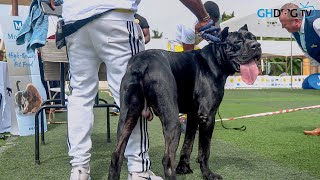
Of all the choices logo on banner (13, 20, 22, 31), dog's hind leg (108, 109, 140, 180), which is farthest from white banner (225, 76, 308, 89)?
dog's hind leg (108, 109, 140, 180)

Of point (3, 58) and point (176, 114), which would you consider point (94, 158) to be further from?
point (3, 58)

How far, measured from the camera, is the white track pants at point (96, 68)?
2.69 metres

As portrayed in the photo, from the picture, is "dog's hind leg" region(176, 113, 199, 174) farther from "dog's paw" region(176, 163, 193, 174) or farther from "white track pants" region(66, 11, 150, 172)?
"white track pants" region(66, 11, 150, 172)

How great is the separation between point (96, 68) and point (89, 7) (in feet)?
1.49

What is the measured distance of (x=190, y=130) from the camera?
318cm

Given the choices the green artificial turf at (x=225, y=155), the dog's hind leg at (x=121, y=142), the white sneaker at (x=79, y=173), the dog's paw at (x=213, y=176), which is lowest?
the green artificial turf at (x=225, y=155)

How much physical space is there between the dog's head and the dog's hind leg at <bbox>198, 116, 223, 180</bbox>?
39 cm

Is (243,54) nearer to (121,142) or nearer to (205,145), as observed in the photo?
(205,145)

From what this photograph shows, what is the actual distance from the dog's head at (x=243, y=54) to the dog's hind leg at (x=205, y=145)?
0.39 metres

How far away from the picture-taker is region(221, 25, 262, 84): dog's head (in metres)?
2.94

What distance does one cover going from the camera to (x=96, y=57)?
2.86 metres

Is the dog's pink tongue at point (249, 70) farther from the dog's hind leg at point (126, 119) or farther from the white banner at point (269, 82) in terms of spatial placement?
the white banner at point (269, 82)

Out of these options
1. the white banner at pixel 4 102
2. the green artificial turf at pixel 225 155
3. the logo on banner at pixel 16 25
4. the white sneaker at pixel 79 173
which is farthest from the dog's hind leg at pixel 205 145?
the logo on banner at pixel 16 25

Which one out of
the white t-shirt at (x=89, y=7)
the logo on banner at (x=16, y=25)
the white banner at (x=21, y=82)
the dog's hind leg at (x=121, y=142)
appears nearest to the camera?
the dog's hind leg at (x=121, y=142)
